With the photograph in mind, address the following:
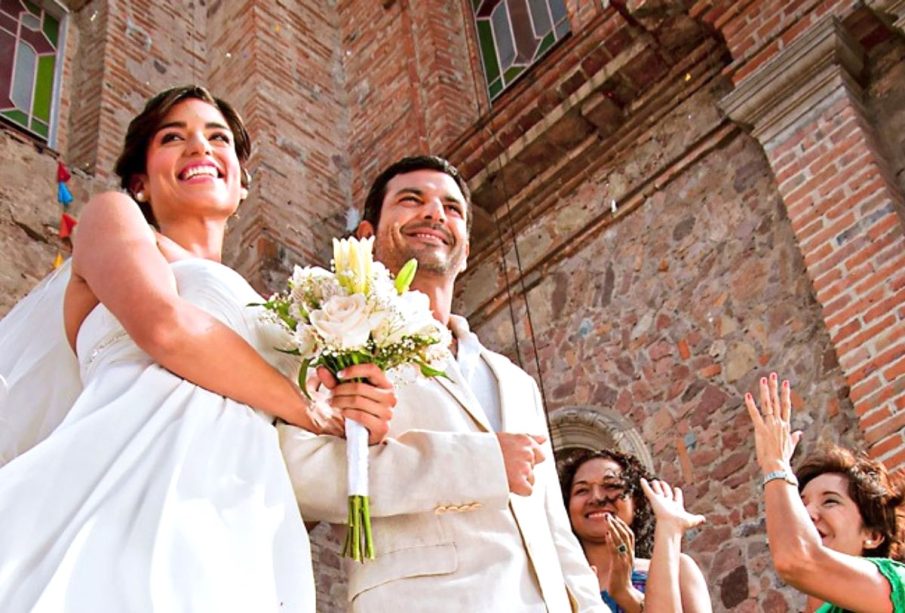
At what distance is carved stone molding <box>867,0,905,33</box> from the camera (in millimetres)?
6965

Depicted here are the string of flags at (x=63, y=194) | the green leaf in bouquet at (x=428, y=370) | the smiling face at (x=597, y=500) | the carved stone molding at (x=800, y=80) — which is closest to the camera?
the green leaf in bouquet at (x=428, y=370)

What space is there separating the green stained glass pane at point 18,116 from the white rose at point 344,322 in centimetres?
888

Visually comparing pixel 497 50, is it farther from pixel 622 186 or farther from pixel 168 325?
pixel 168 325

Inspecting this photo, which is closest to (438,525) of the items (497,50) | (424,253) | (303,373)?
(303,373)

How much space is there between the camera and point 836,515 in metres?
3.89

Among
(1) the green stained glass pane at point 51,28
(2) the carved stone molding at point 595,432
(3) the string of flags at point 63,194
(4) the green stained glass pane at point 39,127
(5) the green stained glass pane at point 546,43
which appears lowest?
(2) the carved stone molding at point 595,432

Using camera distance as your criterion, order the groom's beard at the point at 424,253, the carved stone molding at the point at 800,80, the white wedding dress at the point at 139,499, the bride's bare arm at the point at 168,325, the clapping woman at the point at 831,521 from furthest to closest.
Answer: the carved stone molding at the point at 800,80, the clapping woman at the point at 831,521, the groom's beard at the point at 424,253, the bride's bare arm at the point at 168,325, the white wedding dress at the point at 139,499

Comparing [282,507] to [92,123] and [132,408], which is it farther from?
[92,123]

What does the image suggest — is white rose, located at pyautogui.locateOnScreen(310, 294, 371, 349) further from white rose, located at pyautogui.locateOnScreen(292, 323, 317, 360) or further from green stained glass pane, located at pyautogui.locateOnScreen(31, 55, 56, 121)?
green stained glass pane, located at pyautogui.locateOnScreen(31, 55, 56, 121)

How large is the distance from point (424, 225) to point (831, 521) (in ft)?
5.75

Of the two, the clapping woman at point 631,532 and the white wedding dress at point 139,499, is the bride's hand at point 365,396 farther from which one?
the clapping woman at point 631,532

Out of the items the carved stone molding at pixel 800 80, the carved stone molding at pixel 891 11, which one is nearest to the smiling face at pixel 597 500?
the carved stone molding at pixel 800 80

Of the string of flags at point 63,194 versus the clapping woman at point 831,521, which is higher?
the string of flags at point 63,194

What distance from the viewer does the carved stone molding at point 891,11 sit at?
22.9 feet
